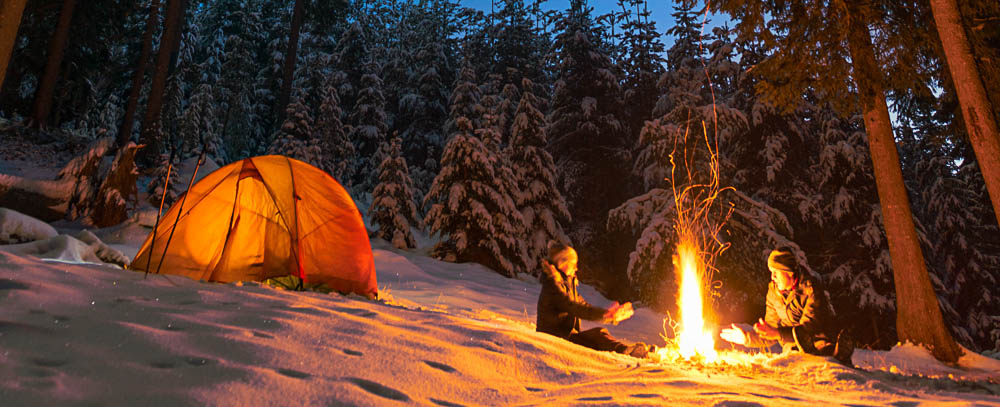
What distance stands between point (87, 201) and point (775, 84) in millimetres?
17092

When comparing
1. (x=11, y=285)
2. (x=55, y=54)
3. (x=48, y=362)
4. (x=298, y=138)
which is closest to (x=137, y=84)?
(x=55, y=54)

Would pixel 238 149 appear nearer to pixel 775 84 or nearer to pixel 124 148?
pixel 124 148

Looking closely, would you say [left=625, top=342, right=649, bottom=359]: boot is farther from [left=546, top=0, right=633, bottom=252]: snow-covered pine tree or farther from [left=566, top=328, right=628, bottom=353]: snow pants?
[left=546, top=0, right=633, bottom=252]: snow-covered pine tree

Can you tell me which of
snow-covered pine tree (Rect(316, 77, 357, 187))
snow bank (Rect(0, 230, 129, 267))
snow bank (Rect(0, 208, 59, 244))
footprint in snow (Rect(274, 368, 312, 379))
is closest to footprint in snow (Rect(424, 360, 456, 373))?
footprint in snow (Rect(274, 368, 312, 379))

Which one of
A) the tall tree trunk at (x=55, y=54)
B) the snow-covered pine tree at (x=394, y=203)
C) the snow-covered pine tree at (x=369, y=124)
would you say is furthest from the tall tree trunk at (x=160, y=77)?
the snow-covered pine tree at (x=369, y=124)

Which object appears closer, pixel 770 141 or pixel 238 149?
pixel 770 141

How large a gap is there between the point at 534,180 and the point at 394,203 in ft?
19.0

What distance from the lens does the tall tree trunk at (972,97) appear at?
5.97 m

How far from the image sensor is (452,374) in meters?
3.55

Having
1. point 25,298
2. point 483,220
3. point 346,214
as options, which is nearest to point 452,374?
point 25,298

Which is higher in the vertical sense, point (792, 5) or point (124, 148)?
point (792, 5)

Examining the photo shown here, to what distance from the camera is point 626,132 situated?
24641 millimetres

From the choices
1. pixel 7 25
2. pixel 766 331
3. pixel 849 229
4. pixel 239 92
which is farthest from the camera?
pixel 239 92

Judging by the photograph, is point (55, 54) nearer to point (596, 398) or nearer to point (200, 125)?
point (200, 125)
